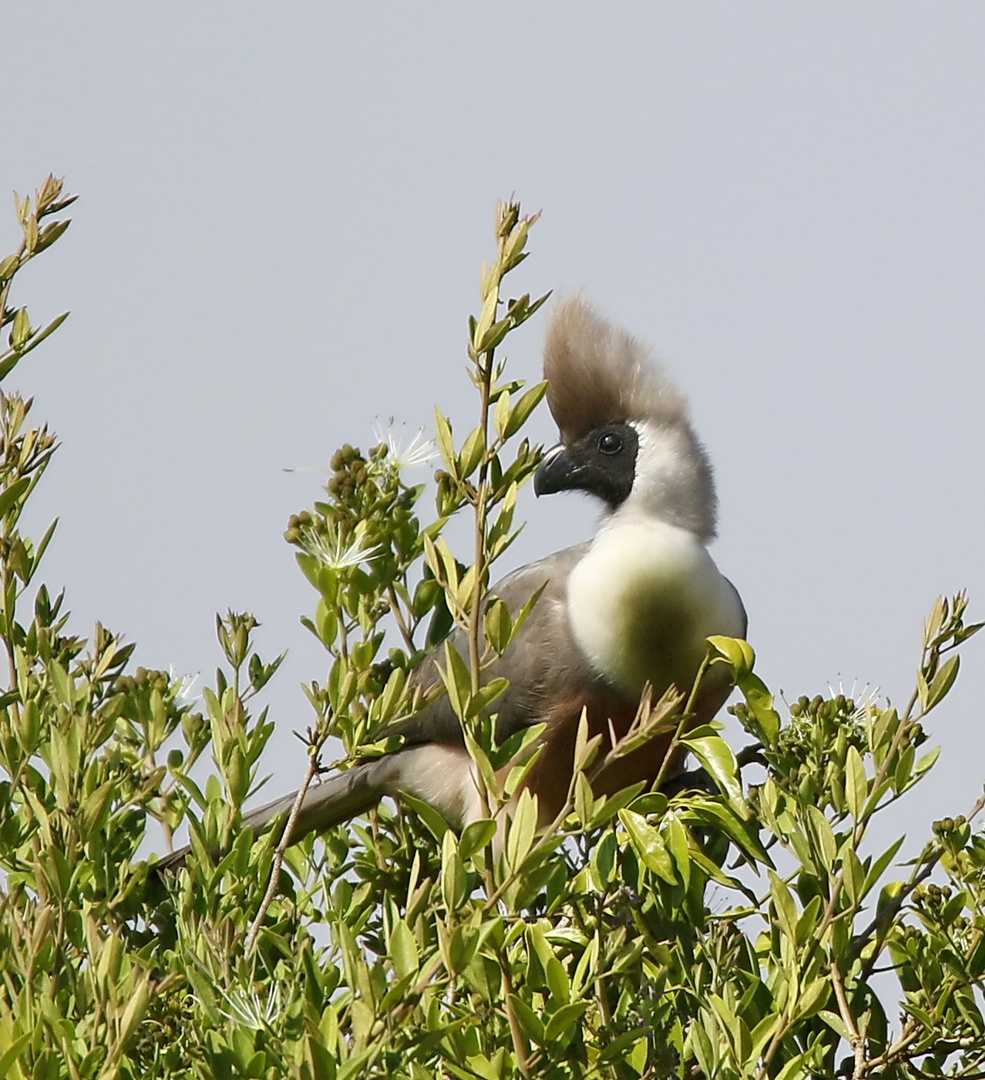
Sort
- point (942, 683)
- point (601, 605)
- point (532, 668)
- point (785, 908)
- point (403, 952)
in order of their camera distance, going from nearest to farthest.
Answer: point (403, 952) < point (785, 908) < point (942, 683) < point (601, 605) < point (532, 668)

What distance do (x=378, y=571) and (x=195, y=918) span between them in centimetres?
66

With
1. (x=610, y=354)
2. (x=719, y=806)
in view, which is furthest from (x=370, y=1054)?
(x=610, y=354)

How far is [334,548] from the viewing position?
215cm

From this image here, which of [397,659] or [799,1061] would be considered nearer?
[799,1061]

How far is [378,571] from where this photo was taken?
7.79 feet

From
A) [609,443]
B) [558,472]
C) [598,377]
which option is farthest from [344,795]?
[598,377]

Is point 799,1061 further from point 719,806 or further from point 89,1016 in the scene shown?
point 89,1016

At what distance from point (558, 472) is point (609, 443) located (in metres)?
0.18

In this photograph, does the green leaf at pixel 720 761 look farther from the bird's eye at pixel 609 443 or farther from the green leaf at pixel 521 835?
the bird's eye at pixel 609 443

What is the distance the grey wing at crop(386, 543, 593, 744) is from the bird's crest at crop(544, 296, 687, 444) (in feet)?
1.33

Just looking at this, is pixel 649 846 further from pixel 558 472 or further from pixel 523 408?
pixel 558 472

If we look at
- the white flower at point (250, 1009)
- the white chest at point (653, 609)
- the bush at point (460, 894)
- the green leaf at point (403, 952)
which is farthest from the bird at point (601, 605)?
the green leaf at point (403, 952)

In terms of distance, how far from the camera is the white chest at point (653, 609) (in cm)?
391

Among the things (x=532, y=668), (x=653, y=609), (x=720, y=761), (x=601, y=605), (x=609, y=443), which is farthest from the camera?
(x=609, y=443)
